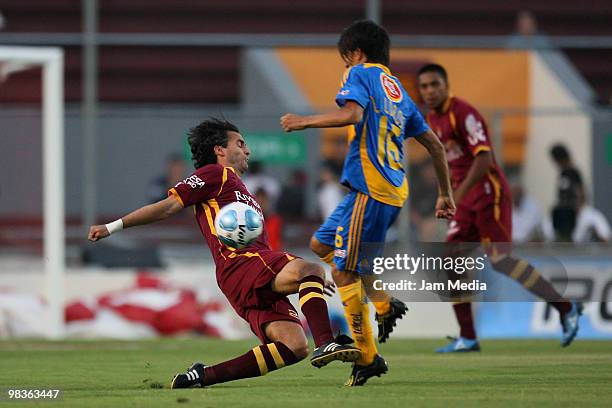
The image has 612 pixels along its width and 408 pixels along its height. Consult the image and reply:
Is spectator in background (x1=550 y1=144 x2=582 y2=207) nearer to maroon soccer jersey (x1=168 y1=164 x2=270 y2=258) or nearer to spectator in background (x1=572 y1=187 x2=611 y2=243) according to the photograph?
spectator in background (x1=572 y1=187 x2=611 y2=243)

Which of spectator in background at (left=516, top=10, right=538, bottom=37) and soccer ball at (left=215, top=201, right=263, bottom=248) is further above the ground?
spectator in background at (left=516, top=10, right=538, bottom=37)

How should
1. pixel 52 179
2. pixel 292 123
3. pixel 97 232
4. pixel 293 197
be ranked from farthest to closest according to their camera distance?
pixel 293 197 → pixel 52 179 → pixel 292 123 → pixel 97 232

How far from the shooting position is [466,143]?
34.6 ft

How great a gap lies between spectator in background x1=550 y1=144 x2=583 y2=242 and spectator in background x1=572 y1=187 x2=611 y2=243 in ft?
0.18

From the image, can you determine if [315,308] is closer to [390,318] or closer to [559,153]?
[390,318]

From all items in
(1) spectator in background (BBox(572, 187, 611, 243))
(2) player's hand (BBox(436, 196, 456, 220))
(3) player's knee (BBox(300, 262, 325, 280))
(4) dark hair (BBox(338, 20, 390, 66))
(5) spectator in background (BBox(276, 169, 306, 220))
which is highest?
(4) dark hair (BBox(338, 20, 390, 66))

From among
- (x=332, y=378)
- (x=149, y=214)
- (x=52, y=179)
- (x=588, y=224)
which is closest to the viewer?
(x=149, y=214)

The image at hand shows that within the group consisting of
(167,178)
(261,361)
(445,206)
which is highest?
(167,178)

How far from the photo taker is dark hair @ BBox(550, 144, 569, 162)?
14133 millimetres

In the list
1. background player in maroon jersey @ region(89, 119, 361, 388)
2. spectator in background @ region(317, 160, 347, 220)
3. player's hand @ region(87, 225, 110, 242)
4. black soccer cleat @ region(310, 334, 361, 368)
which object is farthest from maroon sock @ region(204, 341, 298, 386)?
spectator in background @ region(317, 160, 347, 220)

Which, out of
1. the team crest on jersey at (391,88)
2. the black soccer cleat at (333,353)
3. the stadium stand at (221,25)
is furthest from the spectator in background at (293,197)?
the black soccer cleat at (333,353)

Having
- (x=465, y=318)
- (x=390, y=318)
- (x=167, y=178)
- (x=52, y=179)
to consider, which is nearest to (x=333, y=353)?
(x=390, y=318)

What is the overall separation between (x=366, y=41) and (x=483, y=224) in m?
3.33

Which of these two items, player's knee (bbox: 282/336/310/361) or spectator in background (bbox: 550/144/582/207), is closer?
player's knee (bbox: 282/336/310/361)
